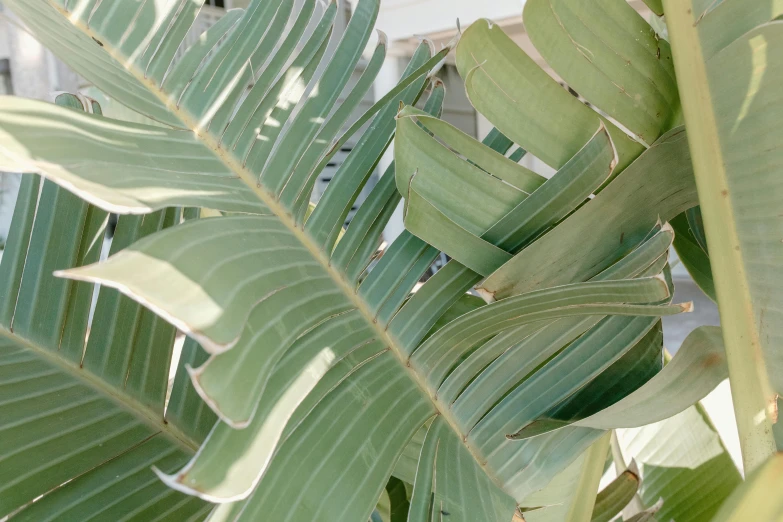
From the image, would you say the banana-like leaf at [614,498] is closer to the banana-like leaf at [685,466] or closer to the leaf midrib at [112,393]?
the banana-like leaf at [685,466]

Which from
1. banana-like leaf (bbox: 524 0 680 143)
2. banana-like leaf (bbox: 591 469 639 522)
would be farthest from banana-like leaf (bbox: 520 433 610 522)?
banana-like leaf (bbox: 524 0 680 143)

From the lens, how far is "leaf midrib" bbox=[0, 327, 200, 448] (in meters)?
0.36

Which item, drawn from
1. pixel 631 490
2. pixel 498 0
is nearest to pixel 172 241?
pixel 631 490

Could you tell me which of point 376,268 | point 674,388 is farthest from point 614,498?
point 376,268

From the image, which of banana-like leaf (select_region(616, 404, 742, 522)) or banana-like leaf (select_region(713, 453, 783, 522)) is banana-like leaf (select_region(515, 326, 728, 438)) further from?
banana-like leaf (select_region(616, 404, 742, 522))

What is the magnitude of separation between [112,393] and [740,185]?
392 mm

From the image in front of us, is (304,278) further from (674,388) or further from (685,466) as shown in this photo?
(685,466)

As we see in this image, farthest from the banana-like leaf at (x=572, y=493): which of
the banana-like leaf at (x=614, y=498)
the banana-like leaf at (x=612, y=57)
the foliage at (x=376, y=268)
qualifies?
the banana-like leaf at (x=612, y=57)

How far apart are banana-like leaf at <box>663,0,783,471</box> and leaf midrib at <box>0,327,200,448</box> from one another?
0.35m

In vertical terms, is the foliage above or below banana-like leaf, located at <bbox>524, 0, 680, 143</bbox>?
below

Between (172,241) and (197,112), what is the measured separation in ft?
0.50

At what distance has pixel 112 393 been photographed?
1.27 feet

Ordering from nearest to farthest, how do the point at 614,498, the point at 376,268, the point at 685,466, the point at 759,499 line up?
the point at 759,499 < the point at 376,268 < the point at 614,498 < the point at 685,466

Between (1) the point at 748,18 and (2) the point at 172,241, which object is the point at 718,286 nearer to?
(1) the point at 748,18
